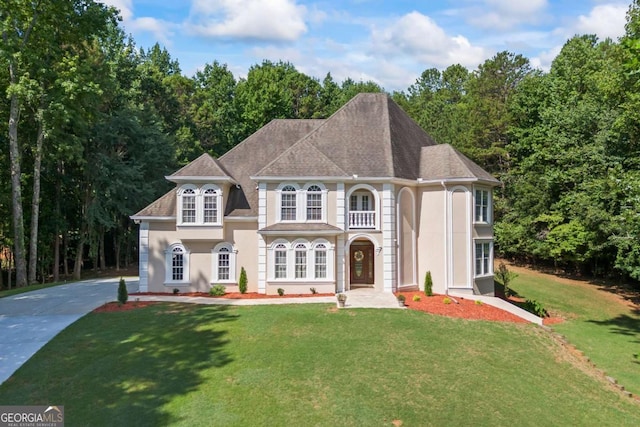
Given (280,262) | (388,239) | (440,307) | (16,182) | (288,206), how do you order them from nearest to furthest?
(440,307) → (280,262) → (288,206) → (388,239) → (16,182)

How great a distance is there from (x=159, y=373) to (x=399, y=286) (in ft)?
48.3

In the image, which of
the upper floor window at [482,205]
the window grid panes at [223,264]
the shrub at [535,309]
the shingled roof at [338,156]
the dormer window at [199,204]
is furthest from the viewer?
the upper floor window at [482,205]

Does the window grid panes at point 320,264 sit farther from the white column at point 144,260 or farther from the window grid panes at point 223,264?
the white column at point 144,260

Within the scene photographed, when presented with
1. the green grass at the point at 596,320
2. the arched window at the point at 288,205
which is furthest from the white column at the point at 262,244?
the green grass at the point at 596,320

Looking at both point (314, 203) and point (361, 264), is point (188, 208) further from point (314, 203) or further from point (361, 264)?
point (361, 264)

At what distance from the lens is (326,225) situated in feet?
76.0

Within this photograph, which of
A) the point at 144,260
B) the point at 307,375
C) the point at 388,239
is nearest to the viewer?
the point at 307,375

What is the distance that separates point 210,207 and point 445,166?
552 inches

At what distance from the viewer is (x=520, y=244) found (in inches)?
1599

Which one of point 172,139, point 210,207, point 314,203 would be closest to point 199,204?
point 210,207

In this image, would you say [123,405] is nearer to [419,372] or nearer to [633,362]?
[419,372]

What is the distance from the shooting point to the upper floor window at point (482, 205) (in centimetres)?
2462

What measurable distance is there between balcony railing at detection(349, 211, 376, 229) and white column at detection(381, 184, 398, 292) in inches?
23.1

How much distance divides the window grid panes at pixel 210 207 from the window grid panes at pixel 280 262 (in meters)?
3.98
